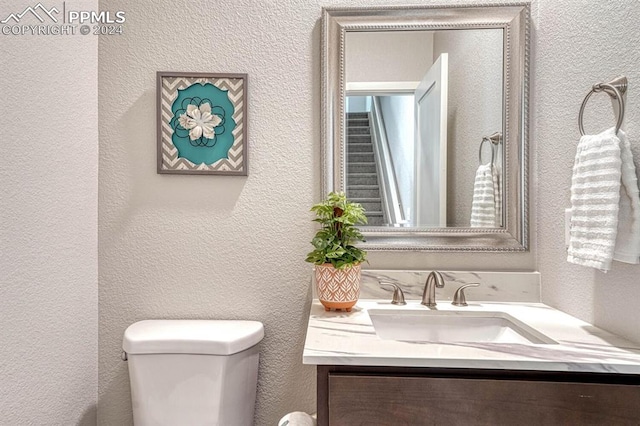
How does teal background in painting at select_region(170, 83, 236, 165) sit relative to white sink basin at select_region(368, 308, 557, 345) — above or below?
above

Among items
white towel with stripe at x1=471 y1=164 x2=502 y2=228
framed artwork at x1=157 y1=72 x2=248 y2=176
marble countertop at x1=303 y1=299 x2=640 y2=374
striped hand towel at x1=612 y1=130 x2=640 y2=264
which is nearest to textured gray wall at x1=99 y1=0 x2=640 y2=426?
framed artwork at x1=157 y1=72 x2=248 y2=176

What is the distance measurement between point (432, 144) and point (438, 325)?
0.62 metres

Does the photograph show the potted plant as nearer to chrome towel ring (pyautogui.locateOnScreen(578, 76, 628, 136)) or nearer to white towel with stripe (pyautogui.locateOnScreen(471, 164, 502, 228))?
white towel with stripe (pyautogui.locateOnScreen(471, 164, 502, 228))

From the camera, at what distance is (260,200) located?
1467 millimetres

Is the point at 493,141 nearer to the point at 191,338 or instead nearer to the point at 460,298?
the point at 460,298

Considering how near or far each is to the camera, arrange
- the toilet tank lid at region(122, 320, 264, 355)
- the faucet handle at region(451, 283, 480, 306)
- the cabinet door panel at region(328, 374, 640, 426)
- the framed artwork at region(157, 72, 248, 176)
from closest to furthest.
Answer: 1. the cabinet door panel at region(328, 374, 640, 426)
2. the toilet tank lid at region(122, 320, 264, 355)
3. the faucet handle at region(451, 283, 480, 306)
4. the framed artwork at region(157, 72, 248, 176)

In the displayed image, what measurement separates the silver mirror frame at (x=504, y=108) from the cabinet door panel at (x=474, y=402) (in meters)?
0.62

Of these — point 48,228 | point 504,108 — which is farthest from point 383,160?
point 48,228

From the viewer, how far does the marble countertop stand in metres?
0.85

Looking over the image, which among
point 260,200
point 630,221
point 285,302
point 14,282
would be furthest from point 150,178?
point 630,221

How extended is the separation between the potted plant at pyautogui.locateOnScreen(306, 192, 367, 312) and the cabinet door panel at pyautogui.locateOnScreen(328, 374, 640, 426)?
1.26 feet

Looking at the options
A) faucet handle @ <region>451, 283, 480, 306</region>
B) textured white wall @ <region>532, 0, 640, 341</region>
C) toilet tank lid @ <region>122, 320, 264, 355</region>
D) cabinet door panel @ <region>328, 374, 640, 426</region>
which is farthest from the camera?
faucet handle @ <region>451, 283, 480, 306</region>

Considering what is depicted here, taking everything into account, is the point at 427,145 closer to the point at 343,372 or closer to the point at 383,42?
the point at 383,42

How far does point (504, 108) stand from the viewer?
4.69 ft
